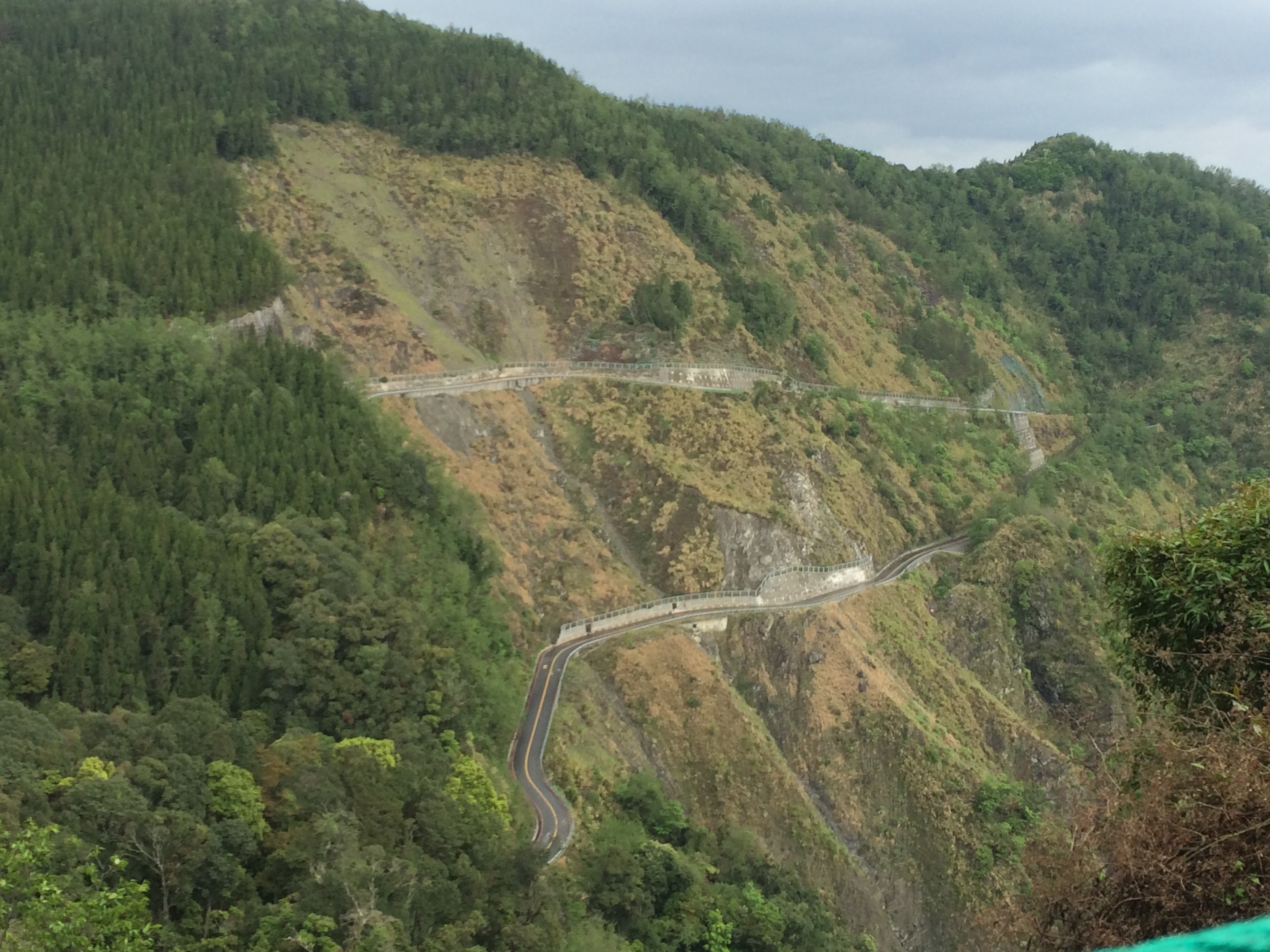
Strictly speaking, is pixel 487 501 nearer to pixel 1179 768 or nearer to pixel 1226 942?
pixel 1179 768

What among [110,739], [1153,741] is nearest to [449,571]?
[110,739]

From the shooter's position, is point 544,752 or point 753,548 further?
point 753,548

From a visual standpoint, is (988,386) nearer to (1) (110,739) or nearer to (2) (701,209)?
(2) (701,209)

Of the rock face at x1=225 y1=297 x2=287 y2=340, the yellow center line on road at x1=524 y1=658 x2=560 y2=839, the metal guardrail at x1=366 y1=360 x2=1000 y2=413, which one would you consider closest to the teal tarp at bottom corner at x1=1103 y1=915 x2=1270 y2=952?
the yellow center line on road at x1=524 y1=658 x2=560 y2=839

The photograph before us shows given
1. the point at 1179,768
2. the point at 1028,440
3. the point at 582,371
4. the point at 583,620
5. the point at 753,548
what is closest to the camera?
the point at 1179,768

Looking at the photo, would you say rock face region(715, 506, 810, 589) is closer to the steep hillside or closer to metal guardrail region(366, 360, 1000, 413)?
the steep hillside

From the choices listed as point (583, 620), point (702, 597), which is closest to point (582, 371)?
point (702, 597)

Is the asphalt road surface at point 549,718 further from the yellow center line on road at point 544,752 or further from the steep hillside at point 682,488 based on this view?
the steep hillside at point 682,488
